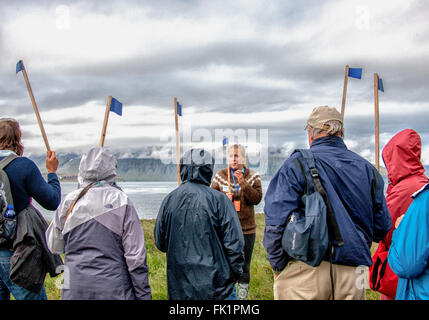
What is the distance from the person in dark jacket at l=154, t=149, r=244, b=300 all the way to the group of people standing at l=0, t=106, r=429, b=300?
11mm

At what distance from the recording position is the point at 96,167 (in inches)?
154

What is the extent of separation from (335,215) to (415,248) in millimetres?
786

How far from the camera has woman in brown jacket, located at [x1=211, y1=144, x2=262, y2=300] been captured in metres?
6.92

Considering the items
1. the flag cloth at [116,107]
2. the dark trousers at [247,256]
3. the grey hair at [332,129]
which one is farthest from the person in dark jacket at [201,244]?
the dark trousers at [247,256]

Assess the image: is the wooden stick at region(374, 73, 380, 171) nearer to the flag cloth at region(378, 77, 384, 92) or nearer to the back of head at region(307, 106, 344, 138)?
the flag cloth at region(378, 77, 384, 92)

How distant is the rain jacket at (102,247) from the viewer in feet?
12.3

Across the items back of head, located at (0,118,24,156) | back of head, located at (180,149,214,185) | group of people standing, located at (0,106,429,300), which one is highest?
back of head, located at (0,118,24,156)

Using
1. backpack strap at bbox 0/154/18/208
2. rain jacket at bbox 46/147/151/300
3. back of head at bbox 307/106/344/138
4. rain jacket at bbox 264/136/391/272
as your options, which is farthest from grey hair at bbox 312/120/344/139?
backpack strap at bbox 0/154/18/208

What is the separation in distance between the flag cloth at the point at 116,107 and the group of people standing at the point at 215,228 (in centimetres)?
180

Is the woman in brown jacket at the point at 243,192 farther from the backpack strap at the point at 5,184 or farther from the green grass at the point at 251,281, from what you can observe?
the backpack strap at the point at 5,184

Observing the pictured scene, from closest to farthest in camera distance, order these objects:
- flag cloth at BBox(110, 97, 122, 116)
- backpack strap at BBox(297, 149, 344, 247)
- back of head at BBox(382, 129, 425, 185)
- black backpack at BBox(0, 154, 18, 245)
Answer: backpack strap at BBox(297, 149, 344, 247), black backpack at BBox(0, 154, 18, 245), back of head at BBox(382, 129, 425, 185), flag cloth at BBox(110, 97, 122, 116)

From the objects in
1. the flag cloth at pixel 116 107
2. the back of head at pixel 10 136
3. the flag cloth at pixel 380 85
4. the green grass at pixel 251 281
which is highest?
the flag cloth at pixel 380 85
